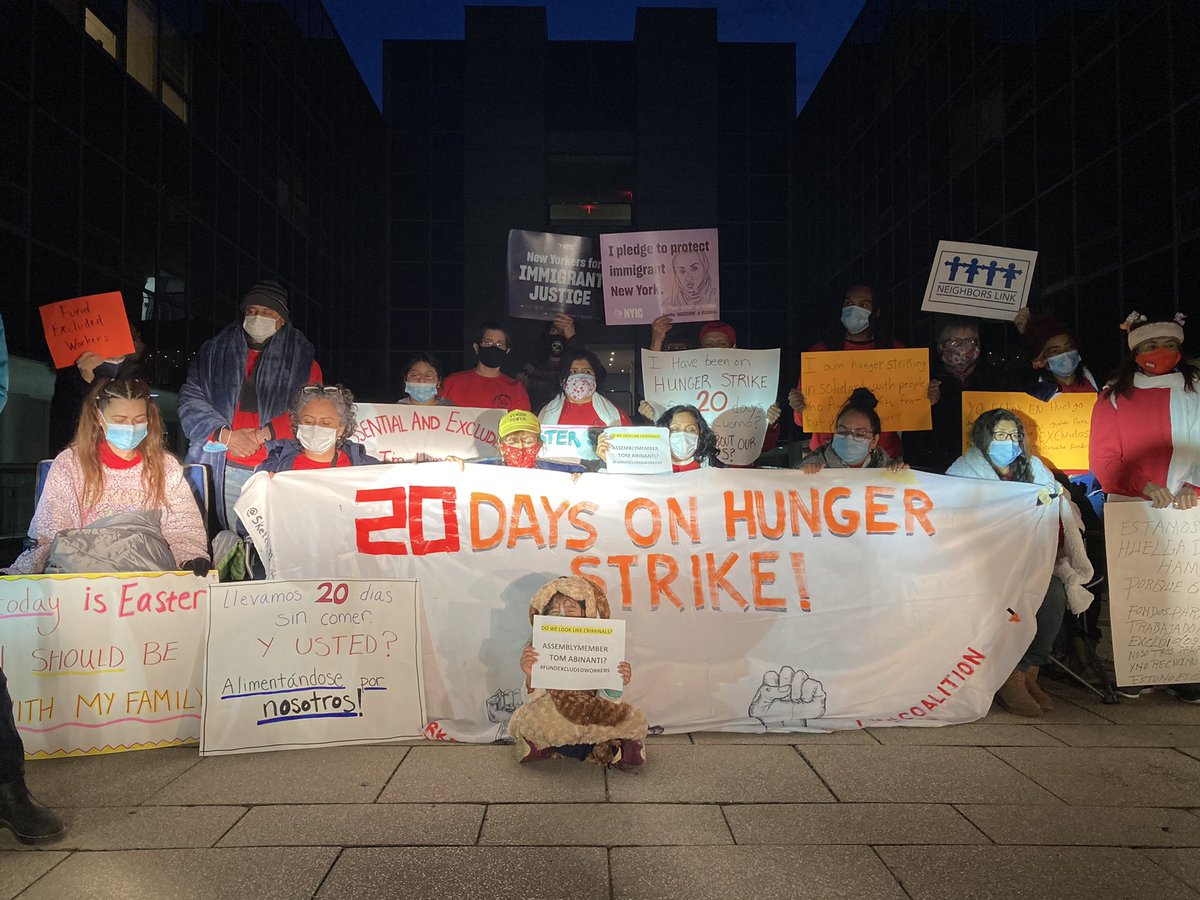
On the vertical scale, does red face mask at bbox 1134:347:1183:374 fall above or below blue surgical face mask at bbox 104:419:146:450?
above

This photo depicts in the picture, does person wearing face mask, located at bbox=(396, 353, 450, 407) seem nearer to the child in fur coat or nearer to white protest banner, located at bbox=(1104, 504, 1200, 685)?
the child in fur coat

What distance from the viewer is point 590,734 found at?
3.35 metres

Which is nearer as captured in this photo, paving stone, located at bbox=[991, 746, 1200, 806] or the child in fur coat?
paving stone, located at bbox=[991, 746, 1200, 806]

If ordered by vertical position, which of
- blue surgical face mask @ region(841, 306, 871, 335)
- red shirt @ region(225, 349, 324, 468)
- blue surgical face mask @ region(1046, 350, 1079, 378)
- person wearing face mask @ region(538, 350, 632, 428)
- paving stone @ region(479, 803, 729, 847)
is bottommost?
paving stone @ region(479, 803, 729, 847)

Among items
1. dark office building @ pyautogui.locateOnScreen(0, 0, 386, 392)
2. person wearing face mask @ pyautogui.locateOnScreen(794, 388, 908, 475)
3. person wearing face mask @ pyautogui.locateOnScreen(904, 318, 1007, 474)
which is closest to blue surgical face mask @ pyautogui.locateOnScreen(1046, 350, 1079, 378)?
person wearing face mask @ pyautogui.locateOnScreen(904, 318, 1007, 474)

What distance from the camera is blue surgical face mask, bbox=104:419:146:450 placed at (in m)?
3.96

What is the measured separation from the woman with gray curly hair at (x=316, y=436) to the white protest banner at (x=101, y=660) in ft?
2.85

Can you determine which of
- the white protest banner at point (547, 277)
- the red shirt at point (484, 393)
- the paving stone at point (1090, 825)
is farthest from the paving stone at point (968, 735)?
the white protest banner at point (547, 277)

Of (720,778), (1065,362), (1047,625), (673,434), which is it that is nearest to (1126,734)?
(1047,625)

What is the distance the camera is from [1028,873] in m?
2.49

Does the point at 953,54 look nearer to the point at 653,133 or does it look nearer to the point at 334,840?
the point at 653,133

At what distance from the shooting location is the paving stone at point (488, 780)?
3.06 m

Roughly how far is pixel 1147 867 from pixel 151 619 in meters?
3.88

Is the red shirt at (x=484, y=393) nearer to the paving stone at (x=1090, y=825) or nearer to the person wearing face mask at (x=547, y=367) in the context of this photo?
the person wearing face mask at (x=547, y=367)
